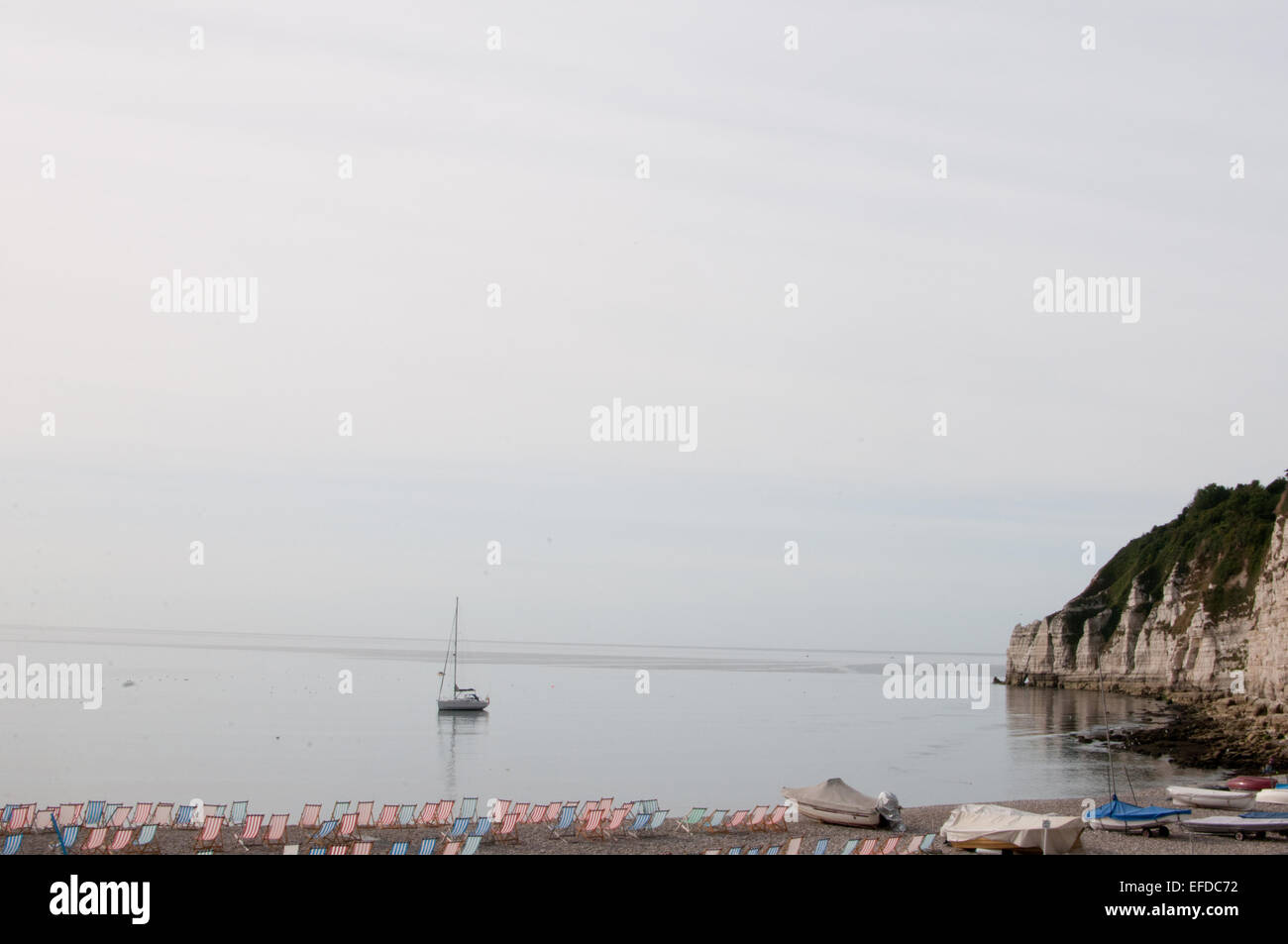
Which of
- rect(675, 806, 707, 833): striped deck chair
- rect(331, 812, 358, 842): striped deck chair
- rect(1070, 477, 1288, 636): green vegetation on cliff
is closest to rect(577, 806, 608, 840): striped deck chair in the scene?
rect(675, 806, 707, 833): striped deck chair

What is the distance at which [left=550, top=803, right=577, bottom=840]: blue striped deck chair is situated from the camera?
31.2 meters

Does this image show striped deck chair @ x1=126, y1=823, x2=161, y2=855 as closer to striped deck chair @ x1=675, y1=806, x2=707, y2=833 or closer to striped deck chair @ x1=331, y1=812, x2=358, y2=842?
striped deck chair @ x1=331, y1=812, x2=358, y2=842

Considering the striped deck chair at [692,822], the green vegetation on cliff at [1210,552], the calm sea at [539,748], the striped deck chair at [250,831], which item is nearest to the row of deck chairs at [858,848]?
the striped deck chair at [692,822]

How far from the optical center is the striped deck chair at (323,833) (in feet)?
92.8

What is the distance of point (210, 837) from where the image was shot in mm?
27484

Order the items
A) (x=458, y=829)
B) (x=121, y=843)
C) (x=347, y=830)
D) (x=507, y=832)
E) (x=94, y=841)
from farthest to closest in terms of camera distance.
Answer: (x=458, y=829) < (x=507, y=832) < (x=347, y=830) < (x=94, y=841) < (x=121, y=843)

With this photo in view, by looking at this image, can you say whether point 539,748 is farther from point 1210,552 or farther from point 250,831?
point 1210,552

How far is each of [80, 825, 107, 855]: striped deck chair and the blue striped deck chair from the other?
10884 millimetres

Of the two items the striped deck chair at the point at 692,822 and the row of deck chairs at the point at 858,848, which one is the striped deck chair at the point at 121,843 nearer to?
the row of deck chairs at the point at 858,848

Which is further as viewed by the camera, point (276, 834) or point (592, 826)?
point (592, 826)

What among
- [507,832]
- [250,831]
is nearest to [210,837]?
[250,831]

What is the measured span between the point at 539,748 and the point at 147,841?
49204 mm

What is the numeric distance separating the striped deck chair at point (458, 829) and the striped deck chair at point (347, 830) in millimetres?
2238
